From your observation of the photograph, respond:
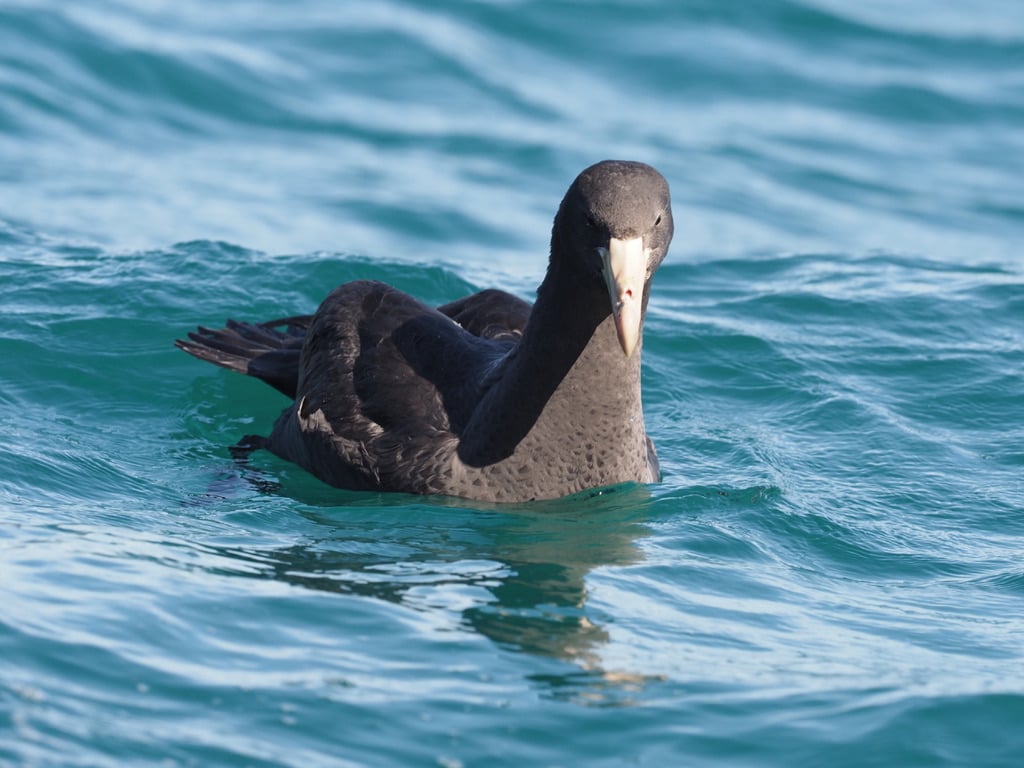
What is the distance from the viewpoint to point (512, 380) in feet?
22.7

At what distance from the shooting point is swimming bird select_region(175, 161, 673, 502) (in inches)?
251

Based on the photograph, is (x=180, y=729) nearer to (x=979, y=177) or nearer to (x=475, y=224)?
(x=475, y=224)

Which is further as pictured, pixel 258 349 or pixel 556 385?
pixel 258 349

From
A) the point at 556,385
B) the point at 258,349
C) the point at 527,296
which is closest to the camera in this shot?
the point at 556,385

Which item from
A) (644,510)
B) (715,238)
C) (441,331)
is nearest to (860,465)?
(644,510)

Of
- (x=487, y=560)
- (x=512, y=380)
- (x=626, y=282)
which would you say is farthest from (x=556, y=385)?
(x=487, y=560)

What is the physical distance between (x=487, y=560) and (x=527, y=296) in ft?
18.2

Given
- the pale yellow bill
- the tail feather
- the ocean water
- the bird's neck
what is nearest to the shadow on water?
the ocean water

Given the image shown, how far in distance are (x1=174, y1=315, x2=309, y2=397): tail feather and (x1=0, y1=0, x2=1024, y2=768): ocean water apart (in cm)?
36

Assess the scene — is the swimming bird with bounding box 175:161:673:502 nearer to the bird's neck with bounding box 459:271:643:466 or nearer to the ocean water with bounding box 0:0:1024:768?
the bird's neck with bounding box 459:271:643:466

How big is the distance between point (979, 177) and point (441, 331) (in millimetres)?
10084

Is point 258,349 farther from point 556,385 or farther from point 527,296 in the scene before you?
point 527,296

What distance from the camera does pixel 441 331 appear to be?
7473 mm

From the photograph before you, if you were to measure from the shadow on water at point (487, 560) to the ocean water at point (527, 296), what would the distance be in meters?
0.02
